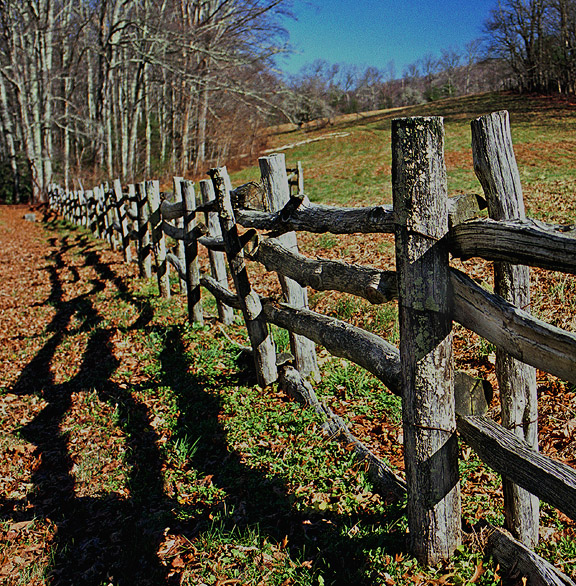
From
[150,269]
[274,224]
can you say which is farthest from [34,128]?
[274,224]

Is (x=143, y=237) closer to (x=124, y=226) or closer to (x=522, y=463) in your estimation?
(x=124, y=226)

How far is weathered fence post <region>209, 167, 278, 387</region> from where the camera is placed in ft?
16.9

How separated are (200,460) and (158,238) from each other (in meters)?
5.48

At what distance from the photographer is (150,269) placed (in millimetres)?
10484

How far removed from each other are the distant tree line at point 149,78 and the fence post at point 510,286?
61.0 ft

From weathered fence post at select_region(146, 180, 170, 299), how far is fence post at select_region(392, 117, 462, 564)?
673 cm

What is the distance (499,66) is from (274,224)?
5886cm

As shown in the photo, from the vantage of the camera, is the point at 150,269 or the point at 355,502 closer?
the point at 355,502

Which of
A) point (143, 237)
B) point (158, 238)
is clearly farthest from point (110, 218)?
point (158, 238)

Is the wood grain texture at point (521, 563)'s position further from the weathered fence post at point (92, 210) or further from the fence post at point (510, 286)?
the weathered fence post at point (92, 210)

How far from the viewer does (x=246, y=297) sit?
5137 mm

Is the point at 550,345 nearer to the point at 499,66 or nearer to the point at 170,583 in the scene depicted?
the point at 170,583

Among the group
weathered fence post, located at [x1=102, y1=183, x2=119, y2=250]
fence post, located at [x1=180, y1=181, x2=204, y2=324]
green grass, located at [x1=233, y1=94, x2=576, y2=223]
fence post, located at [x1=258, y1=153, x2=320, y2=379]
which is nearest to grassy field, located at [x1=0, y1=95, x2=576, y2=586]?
fence post, located at [x1=180, y1=181, x2=204, y2=324]

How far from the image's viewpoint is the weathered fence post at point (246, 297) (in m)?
5.14
